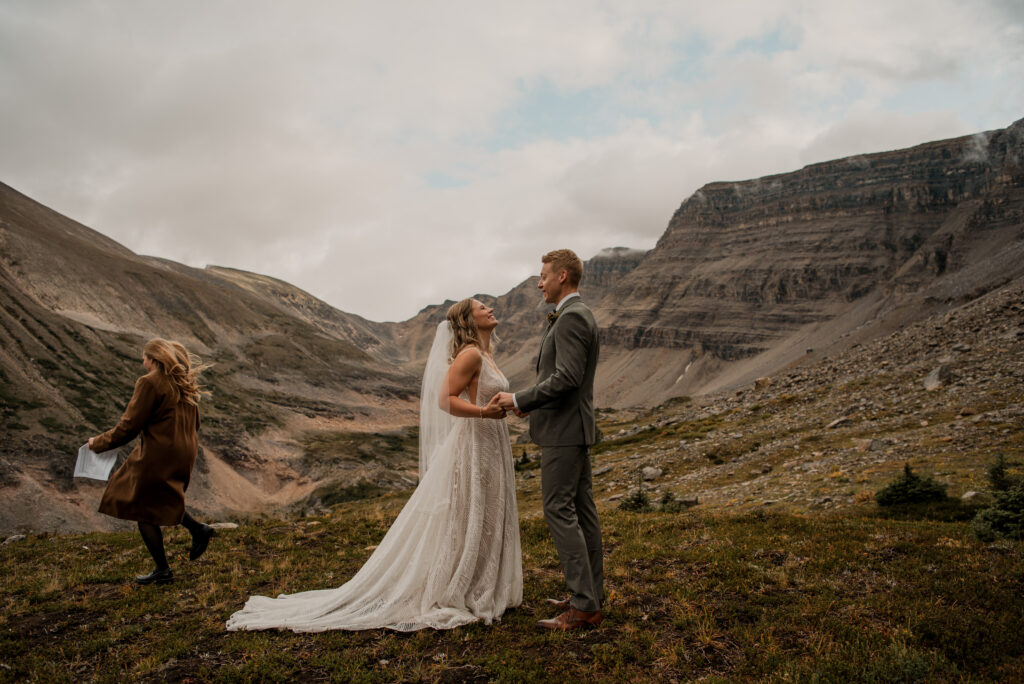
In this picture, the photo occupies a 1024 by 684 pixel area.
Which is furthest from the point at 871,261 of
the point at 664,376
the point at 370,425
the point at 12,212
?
the point at 12,212

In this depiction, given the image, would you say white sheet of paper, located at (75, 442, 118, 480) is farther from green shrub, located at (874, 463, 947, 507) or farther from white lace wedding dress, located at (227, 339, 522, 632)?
green shrub, located at (874, 463, 947, 507)

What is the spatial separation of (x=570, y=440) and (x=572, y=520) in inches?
32.5

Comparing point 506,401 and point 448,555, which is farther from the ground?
point 506,401

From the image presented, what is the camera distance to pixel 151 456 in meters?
7.70

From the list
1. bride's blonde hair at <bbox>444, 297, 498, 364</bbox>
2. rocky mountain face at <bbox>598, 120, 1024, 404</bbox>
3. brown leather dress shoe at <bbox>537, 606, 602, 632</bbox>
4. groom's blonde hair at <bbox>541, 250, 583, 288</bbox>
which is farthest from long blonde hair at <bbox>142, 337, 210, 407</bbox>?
rocky mountain face at <bbox>598, 120, 1024, 404</bbox>

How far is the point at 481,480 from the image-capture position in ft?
21.5

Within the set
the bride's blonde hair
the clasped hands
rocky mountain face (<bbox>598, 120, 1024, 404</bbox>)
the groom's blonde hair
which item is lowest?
the clasped hands

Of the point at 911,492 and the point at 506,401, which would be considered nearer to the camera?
the point at 506,401

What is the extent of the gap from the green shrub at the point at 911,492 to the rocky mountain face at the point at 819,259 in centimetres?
11795

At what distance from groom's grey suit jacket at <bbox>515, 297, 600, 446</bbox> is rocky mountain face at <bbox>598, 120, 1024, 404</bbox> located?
12603 centimetres

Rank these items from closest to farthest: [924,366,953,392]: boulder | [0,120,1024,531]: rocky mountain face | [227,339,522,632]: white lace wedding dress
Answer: [227,339,522,632]: white lace wedding dress, [924,366,953,392]: boulder, [0,120,1024,531]: rocky mountain face

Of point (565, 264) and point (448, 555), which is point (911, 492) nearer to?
point (565, 264)

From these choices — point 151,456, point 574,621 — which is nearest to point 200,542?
point 151,456

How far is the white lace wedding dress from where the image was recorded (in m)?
6.21
